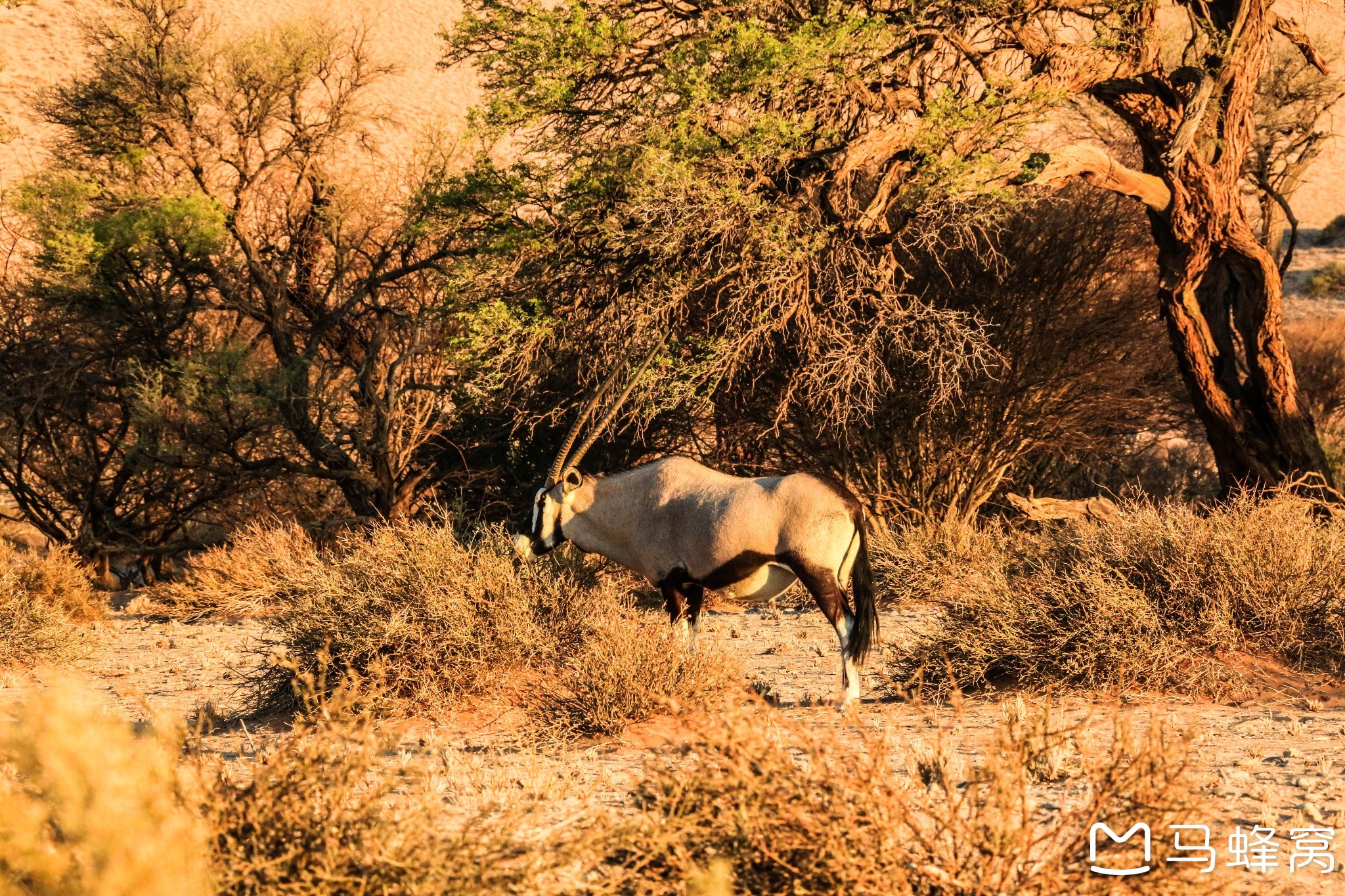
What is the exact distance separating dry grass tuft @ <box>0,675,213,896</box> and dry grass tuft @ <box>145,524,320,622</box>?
9.88m

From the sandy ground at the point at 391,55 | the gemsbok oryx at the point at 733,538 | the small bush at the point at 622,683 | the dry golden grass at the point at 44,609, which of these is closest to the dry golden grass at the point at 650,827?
the small bush at the point at 622,683

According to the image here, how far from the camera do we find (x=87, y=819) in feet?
10.5

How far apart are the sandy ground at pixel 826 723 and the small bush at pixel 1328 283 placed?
137ft

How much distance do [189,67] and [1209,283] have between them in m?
12.7

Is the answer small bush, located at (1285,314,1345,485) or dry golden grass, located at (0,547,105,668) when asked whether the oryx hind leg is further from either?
small bush, located at (1285,314,1345,485)

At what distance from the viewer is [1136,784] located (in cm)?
414

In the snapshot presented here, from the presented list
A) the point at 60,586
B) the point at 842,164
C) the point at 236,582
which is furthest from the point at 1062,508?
the point at 60,586

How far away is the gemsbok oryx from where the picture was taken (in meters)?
7.87

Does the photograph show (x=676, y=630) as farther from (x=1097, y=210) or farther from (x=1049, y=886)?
(x=1097, y=210)

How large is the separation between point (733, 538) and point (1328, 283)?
45747 millimetres

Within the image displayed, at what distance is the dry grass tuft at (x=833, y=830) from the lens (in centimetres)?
381

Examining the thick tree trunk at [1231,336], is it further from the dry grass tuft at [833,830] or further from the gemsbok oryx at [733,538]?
the dry grass tuft at [833,830]

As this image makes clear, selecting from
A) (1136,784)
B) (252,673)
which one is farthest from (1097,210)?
(1136,784)

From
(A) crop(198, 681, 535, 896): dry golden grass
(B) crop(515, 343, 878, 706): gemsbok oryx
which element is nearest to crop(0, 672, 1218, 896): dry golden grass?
(A) crop(198, 681, 535, 896): dry golden grass
